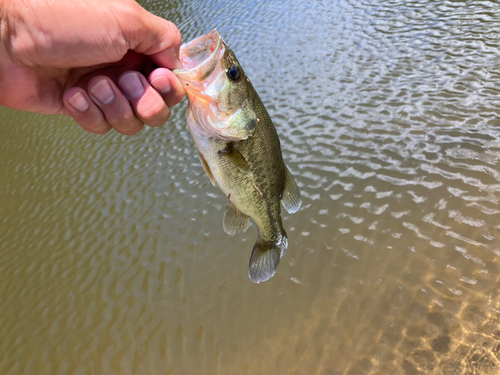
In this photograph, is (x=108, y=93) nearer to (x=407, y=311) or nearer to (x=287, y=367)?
(x=287, y=367)

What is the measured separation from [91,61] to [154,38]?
1.34 ft

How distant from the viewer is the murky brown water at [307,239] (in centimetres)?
371

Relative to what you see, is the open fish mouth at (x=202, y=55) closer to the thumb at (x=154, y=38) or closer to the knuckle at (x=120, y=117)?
the thumb at (x=154, y=38)

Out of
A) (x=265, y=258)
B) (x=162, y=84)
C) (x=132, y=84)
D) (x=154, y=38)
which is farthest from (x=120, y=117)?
(x=265, y=258)

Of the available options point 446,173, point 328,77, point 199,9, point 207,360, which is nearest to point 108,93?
point 207,360

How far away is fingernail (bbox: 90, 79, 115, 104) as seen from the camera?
206 cm

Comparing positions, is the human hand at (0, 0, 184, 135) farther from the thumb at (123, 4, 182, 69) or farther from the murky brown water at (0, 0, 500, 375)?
the murky brown water at (0, 0, 500, 375)

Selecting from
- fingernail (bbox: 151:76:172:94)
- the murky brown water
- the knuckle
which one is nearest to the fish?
fingernail (bbox: 151:76:172:94)

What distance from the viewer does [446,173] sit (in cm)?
499

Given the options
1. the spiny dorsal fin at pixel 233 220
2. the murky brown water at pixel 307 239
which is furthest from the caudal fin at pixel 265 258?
the murky brown water at pixel 307 239

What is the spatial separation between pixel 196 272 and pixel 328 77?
5320 mm

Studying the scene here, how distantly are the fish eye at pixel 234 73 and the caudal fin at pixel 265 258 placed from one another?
3.91 ft

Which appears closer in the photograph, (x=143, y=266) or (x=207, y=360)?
(x=207, y=360)

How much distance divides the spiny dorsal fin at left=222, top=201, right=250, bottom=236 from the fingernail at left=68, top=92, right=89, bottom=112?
1.12 m
